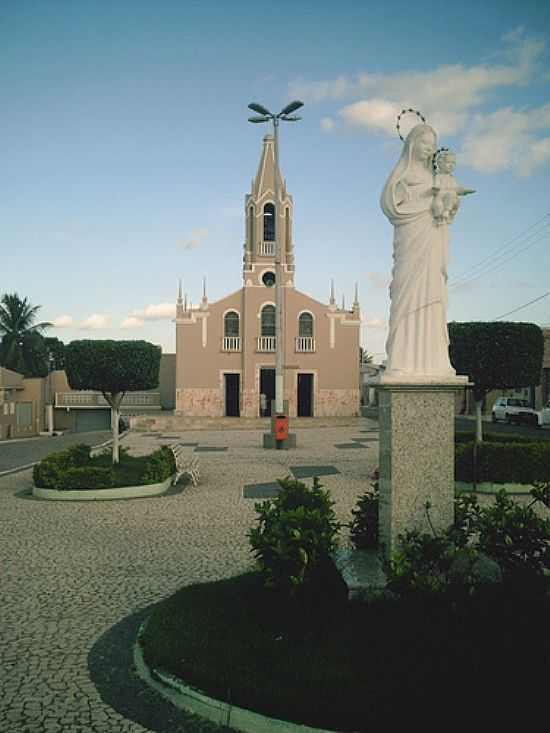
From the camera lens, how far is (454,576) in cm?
491

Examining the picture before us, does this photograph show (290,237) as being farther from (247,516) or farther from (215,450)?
Result: (247,516)

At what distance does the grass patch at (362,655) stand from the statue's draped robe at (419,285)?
2.11 meters

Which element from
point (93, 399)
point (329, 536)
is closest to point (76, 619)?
point (329, 536)

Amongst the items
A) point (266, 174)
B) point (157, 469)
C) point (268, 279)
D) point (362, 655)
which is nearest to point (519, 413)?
point (268, 279)

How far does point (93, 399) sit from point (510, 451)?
33379 millimetres

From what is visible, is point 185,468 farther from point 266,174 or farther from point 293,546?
point 266,174

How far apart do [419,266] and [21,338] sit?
52.4m

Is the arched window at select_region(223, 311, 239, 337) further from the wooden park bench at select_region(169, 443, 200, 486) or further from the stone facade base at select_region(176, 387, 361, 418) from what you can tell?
the wooden park bench at select_region(169, 443, 200, 486)

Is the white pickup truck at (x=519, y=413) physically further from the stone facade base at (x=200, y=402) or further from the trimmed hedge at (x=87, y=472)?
the trimmed hedge at (x=87, y=472)

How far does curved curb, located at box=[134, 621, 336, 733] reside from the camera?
390cm

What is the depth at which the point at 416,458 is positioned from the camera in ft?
18.5

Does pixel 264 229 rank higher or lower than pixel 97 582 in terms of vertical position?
higher

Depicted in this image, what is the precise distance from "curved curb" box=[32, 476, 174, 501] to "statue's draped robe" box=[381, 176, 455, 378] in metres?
7.92

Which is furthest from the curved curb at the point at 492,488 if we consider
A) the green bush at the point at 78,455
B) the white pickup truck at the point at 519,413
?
the white pickup truck at the point at 519,413
